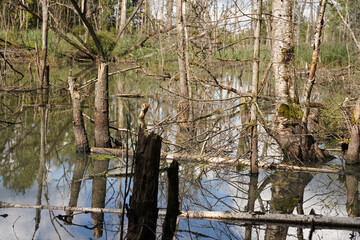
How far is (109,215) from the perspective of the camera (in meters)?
4.32

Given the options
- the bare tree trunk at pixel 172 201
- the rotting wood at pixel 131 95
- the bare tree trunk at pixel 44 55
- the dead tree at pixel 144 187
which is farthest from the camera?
the rotting wood at pixel 131 95

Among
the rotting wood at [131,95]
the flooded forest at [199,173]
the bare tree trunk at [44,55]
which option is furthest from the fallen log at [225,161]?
the bare tree trunk at [44,55]

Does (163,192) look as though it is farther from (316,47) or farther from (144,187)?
(316,47)

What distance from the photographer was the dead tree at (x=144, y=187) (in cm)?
328

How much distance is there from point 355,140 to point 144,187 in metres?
4.77

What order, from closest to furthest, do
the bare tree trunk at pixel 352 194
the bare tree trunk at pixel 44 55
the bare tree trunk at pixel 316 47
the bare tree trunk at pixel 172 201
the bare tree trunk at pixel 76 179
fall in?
the bare tree trunk at pixel 172 201 → the bare tree trunk at pixel 76 179 → the bare tree trunk at pixel 352 194 → the bare tree trunk at pixel 316 47 → the bare tree trunk at pixel 44 55

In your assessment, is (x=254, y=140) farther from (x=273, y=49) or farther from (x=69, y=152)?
(x=69, y=152)

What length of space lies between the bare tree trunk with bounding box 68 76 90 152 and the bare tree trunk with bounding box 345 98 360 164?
14.3ft

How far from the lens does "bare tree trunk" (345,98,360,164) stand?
6.87m

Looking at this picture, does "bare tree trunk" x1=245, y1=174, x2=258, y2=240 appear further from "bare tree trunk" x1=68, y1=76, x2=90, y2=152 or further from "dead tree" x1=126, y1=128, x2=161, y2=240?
"bare tree trunk" x1=68, y1=76, x2=90, y2=152

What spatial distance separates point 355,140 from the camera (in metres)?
6.93

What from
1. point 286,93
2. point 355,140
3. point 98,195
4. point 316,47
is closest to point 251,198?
point 98,195

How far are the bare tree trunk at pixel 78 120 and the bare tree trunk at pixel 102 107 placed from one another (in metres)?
0.24

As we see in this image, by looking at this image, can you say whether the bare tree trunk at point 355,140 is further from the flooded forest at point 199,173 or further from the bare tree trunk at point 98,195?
the bare tree trunk at point 98,195
